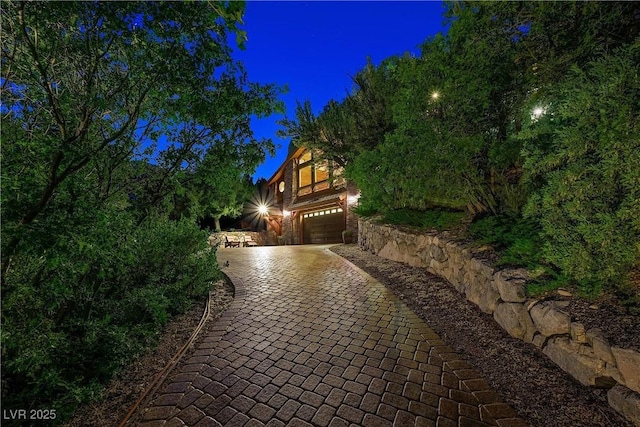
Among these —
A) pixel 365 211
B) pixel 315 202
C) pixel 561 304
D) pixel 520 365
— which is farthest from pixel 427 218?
pixel 315 202

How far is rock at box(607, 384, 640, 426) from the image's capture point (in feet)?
7.11

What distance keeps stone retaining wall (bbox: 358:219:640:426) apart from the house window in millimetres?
11388

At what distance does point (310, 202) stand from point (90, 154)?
15066 mm

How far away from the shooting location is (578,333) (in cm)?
275

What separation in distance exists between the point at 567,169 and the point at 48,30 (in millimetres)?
5561

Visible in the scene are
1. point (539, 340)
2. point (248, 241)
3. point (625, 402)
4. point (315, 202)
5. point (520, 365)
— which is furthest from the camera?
point (248, 241)

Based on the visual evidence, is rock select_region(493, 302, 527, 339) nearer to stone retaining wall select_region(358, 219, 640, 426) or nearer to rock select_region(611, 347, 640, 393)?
stone retaining wall select_region(358, 219, 640, 426)

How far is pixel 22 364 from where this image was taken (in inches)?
87.5

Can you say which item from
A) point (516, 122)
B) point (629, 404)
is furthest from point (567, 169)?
point (516, 122)

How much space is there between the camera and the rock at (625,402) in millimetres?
2168

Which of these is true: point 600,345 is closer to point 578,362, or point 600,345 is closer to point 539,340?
point 578,362

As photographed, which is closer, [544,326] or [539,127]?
[544,326]

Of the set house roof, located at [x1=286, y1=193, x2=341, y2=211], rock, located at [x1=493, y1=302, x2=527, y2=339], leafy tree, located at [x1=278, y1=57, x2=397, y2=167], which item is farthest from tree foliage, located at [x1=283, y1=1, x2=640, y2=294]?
house roof, located at [x1=286, y1=193, x2=341, y2=211]

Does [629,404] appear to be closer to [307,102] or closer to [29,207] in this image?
[29,207]
